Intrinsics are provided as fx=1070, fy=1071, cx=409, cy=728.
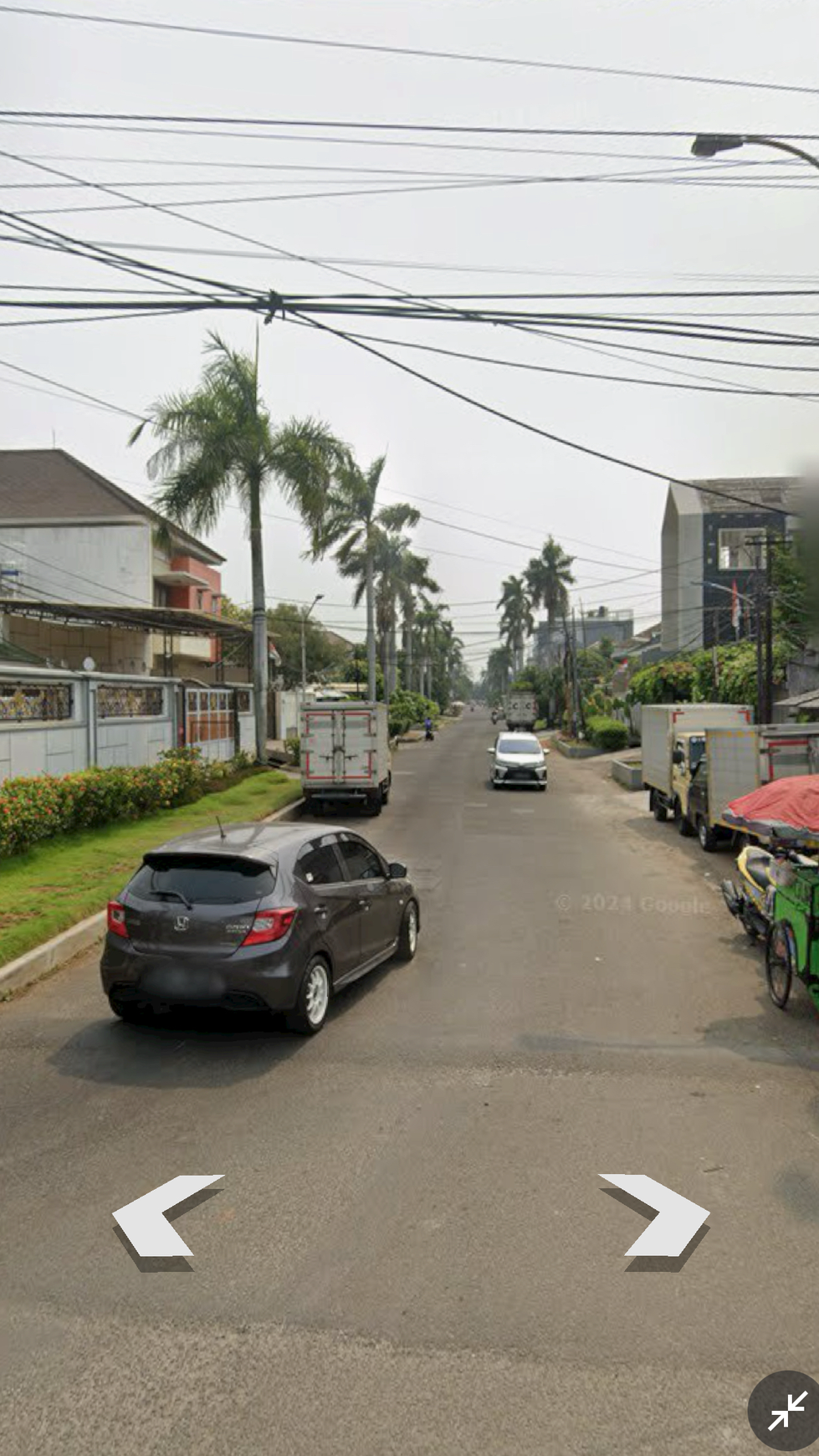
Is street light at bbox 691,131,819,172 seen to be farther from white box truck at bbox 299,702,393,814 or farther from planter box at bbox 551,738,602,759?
planter box at bbox 551,738,602,759

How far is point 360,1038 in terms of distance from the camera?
7.88m

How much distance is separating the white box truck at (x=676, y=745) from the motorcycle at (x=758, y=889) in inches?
372

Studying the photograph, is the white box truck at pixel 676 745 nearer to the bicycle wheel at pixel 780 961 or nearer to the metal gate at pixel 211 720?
the bicycle wheel at pixel 780 961

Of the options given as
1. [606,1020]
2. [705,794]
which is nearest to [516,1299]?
[606,1020]

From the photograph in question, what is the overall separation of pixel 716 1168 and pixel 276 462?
26.5m

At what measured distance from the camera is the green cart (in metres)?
8.02

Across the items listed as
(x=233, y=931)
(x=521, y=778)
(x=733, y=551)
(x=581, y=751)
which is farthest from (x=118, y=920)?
(x=733, y=551)

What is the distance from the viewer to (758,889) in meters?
10.4

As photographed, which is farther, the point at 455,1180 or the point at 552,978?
the point at 552,978

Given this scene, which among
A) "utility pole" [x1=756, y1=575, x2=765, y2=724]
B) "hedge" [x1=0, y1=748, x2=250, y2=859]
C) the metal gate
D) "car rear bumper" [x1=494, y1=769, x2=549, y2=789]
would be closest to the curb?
"hedge" [x1=0, y1=748, x2=250, y2=859]

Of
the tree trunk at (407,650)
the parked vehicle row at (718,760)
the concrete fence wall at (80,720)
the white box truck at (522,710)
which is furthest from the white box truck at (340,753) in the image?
the tree trunk at (407,650)

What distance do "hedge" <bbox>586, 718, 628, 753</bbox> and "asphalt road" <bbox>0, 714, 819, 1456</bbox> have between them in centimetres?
4000

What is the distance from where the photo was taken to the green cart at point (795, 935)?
26.3ft

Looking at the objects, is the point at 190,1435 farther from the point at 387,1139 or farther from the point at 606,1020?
the point at 606,1020
